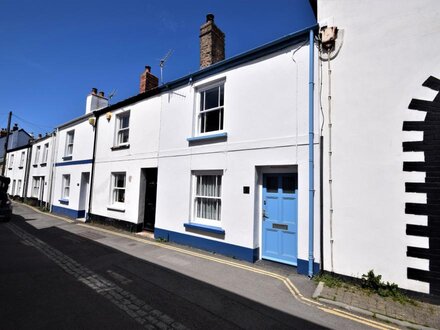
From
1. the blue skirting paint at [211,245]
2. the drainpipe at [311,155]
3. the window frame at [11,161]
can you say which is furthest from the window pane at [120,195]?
the window frame at [11,161]

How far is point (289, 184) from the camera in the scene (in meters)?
6.76

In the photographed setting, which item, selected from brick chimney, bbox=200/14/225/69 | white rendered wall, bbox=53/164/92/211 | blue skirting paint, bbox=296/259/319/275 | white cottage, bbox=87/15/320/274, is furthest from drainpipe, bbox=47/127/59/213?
blue skirting paint, bbox=296/259/319/275

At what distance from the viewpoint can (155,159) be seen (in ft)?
33.2

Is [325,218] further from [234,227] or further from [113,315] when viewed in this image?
[113,315]

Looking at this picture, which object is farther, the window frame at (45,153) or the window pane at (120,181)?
the window frame at (45,153)

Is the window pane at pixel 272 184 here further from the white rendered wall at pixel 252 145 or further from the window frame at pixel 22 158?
the window frame at pixel 22 158

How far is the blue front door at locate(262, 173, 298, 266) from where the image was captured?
6.53m

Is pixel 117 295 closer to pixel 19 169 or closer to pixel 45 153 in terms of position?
pixel 45 153

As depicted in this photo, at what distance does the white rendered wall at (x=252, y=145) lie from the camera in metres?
6.44

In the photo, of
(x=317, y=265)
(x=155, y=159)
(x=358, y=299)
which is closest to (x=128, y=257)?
(x=155, y=159)

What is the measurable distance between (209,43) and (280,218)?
6.77 meters

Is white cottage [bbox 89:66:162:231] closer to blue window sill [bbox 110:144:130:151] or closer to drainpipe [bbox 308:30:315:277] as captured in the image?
blue window sill [bbox 110:144:130:151]

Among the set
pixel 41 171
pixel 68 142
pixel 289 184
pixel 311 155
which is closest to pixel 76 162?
pixel 68 142

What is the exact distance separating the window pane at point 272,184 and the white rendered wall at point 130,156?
16.1ft
